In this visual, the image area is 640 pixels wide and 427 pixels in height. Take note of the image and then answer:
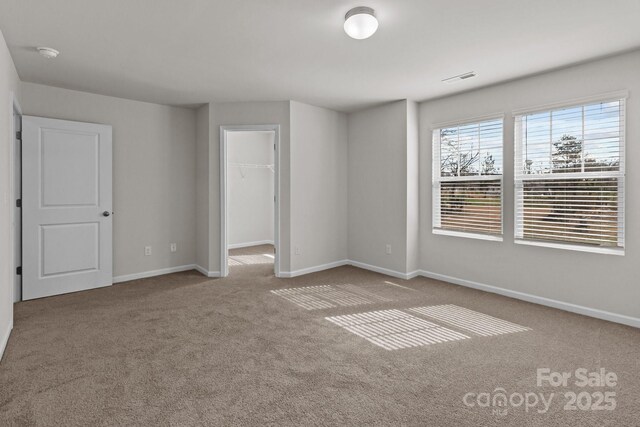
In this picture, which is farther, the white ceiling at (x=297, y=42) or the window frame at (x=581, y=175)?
the window frame at (x=581, y=175)

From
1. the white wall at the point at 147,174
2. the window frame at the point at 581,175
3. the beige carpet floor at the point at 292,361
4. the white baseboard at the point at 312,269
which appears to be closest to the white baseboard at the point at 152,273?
the white wall at the point at 147,174

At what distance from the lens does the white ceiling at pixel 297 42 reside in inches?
95.3

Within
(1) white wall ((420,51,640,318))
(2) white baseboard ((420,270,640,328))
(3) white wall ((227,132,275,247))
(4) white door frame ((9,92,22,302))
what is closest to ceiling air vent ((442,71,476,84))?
(1) white wall ((420,51,640,318))

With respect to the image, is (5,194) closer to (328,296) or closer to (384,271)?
(328,296)

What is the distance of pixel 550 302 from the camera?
3688mm

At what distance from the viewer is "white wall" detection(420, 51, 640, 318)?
3160 mm

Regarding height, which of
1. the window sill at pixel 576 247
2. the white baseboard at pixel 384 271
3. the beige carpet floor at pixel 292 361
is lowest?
the beige carpet floor at pixel 292 361

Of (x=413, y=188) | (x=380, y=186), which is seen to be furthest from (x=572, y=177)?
(x=380, y=186)

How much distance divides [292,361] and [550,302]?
2860 millimetres

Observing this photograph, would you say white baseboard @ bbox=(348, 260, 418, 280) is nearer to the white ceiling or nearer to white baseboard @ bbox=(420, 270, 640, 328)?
white baseboard @ bbox=(420, 270, 640, 328)

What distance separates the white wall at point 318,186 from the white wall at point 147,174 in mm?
1621

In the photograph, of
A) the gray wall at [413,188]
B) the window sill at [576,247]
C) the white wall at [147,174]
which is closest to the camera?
the window sill at [576,247]

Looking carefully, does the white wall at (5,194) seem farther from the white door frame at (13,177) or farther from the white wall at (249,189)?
the white wall at (249,189)

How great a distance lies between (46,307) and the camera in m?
3.68
